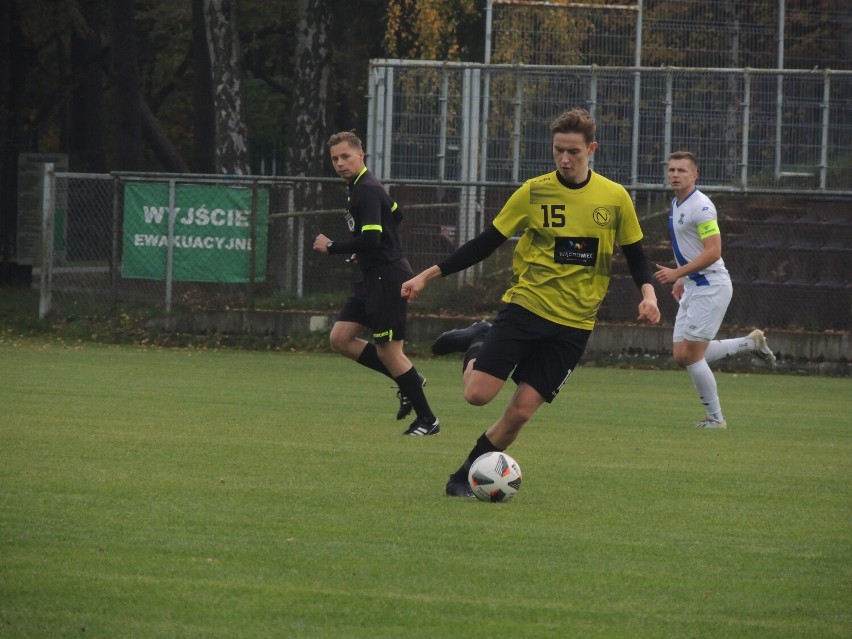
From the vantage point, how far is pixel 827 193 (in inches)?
727

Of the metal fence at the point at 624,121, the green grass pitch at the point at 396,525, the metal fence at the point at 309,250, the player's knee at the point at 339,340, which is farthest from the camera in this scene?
the metal fence at the point at 624,121

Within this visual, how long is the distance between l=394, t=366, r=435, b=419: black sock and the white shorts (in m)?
2.50

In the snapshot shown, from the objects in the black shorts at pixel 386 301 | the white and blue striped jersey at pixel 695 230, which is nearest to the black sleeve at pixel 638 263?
the black shorts at pixel 386 301

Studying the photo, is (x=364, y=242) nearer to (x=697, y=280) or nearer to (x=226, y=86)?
(x=697, y=280)

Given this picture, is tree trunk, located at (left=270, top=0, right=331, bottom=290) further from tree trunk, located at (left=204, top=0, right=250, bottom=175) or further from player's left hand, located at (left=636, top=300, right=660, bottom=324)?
player's left hand, located at (left=636, top=300, right=660, bottom=324)

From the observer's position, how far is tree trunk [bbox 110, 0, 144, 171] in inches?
1171

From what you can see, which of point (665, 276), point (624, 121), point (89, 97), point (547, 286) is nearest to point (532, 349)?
point (547, 286)

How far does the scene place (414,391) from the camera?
11125 mm

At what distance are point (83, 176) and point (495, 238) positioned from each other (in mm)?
13366

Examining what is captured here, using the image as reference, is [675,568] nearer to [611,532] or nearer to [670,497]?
[611,532]

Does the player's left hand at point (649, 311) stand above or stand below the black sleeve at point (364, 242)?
below

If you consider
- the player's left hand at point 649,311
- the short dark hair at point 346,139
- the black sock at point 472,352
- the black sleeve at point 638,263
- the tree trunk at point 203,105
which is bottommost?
the black sock at point 472,352

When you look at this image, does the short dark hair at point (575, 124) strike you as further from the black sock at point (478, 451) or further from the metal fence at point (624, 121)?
the metal fence at point (624, 121)

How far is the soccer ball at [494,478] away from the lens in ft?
25.3
